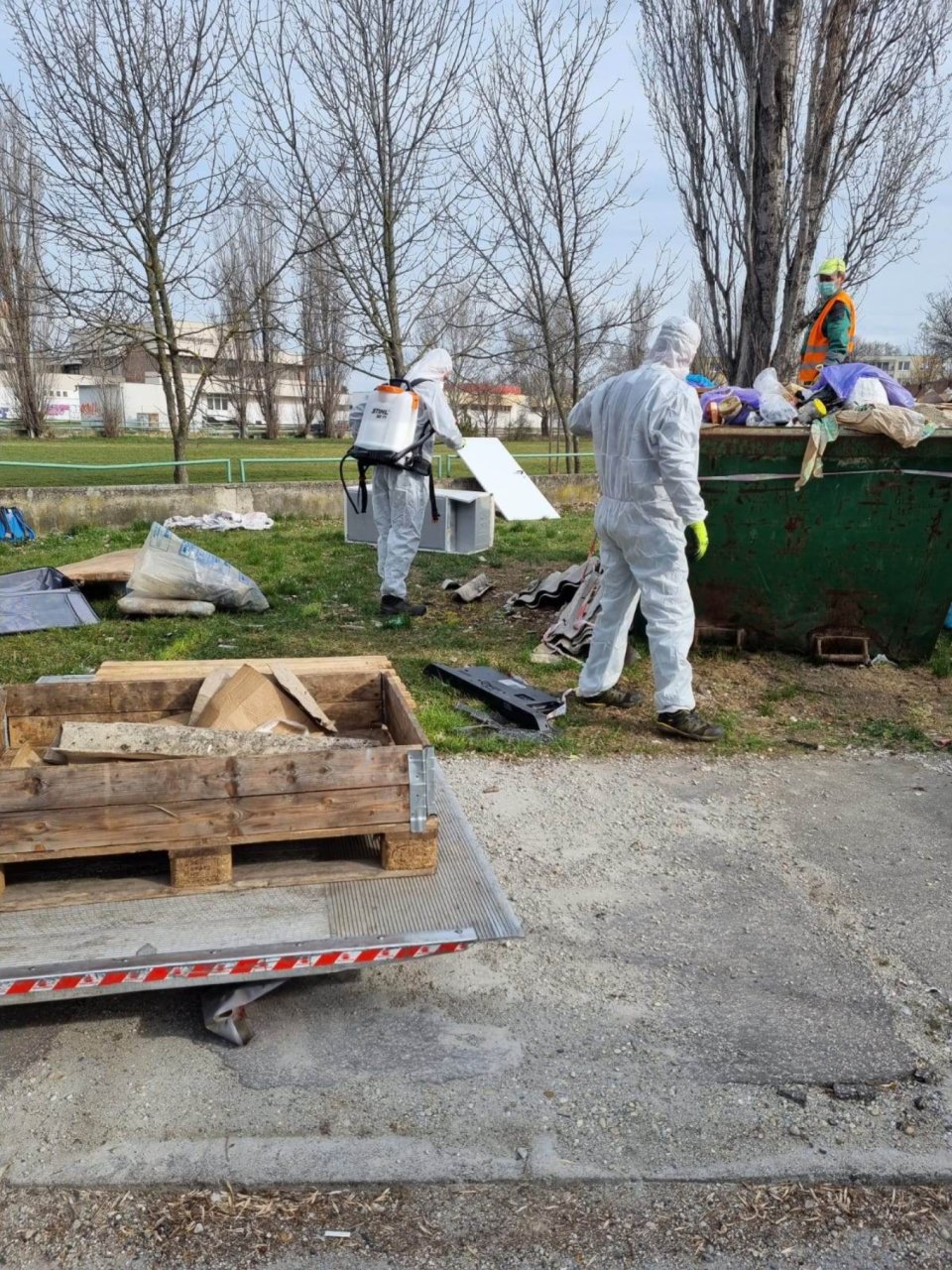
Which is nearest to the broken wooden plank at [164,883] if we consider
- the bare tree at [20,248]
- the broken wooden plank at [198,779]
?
the broken wooden plank at [198,779]

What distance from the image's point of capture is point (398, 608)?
7512 millimetres

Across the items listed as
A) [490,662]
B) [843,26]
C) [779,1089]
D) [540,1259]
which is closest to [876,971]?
[779,1089]

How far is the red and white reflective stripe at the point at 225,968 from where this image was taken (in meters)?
2.34

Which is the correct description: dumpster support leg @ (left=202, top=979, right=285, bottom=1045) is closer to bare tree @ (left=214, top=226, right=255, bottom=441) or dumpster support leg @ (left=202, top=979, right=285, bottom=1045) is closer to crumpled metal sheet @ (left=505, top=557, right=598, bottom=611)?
crumpled metal sheet @ (left=505, top=557, right=598, bottom=611)

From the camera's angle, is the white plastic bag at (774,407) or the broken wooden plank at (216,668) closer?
the broken wooden plank at (216,668)

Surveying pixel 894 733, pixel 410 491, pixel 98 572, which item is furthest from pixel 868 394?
pixel 98 572

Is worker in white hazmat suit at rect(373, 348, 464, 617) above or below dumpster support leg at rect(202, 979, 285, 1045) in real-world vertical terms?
above

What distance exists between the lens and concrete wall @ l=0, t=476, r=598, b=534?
1205cm

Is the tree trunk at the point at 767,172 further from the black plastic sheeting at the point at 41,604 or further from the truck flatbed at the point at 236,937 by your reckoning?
the truck flatbed at the point at 236,937

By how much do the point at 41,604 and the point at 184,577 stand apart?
1037 millimetres

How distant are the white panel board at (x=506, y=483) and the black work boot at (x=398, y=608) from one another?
6.02m

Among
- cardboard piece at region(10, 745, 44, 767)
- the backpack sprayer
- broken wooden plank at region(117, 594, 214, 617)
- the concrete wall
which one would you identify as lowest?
broken wooden plank at region(117, 594, 214, 617)

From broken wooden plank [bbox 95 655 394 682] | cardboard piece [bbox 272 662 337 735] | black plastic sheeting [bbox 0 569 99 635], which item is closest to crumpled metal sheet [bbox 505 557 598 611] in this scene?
black plastic sheeting [bbox 0 569 99 635]

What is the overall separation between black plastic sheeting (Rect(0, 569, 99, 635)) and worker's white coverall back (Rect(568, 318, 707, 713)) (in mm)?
4078
